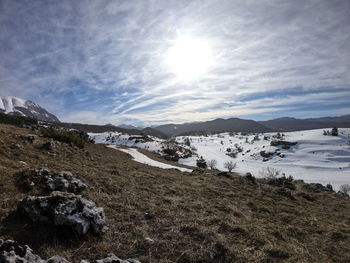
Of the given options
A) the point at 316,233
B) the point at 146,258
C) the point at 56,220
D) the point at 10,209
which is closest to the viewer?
the point at 146,258

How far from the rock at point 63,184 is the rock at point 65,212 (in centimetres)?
157

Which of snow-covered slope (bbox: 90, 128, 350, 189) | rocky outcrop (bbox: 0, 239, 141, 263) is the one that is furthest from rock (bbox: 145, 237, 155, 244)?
snow-covered slope (bbox: 90, 128, 350, 189)

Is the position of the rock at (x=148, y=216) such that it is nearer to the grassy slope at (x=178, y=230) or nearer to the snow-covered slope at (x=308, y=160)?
the grassy slope at (x=178, y=230)

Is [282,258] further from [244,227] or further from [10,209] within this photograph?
[10,209]

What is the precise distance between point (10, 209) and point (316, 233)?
934cm

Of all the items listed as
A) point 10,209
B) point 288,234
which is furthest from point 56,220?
point 288,234

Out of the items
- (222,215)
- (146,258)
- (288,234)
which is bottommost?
(288,234)

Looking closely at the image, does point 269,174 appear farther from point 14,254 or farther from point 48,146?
point 14,254

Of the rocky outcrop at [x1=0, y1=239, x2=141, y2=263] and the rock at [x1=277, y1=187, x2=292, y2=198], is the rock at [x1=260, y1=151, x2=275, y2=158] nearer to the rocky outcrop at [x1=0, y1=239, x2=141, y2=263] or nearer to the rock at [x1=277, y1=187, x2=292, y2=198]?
the rock at [x1=277, y1=187, x2=292, y2=198]

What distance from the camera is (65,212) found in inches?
174

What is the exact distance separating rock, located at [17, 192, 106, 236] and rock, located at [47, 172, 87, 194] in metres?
1.57

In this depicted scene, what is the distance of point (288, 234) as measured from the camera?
6168mm

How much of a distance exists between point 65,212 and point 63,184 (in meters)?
2.37

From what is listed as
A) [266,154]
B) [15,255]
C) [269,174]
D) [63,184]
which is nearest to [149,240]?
[15,255]
